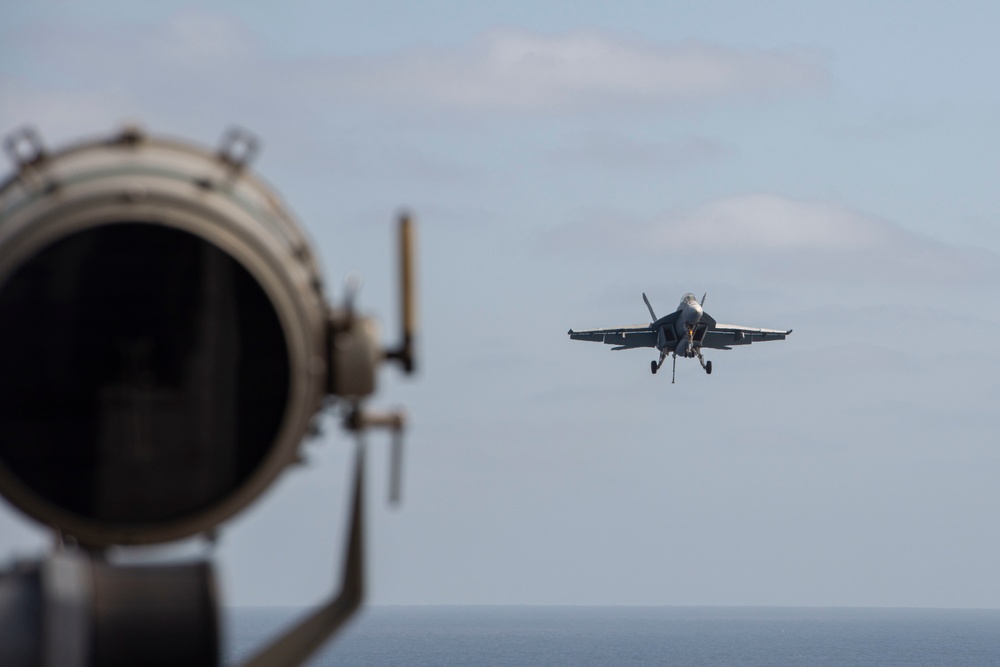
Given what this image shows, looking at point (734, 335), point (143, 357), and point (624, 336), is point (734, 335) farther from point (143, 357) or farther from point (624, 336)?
point (143, 357)

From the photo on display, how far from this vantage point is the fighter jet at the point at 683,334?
79.8 metres

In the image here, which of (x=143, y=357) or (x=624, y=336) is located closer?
(x=143, y=357)

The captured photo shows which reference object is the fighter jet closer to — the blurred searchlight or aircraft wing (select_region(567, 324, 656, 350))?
aircraft wing (select_region(567, 324, 656, 350))

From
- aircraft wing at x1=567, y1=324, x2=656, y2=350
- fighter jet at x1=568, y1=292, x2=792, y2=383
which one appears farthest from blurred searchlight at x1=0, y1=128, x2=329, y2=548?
aircraft wing at x1=567, y1=324, x2=656, y2=350

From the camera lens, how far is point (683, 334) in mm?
80938

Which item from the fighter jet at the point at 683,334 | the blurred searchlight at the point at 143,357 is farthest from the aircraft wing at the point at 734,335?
the blurred searchlight at the point at 143,357

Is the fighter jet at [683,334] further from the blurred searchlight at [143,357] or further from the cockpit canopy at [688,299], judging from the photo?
the blurred searchlight at [143,357]

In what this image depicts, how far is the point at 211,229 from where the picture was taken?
5.98m

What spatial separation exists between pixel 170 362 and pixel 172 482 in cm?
43

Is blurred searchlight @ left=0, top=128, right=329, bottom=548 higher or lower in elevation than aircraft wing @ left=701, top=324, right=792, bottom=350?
lower

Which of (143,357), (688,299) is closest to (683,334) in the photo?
(688,299)

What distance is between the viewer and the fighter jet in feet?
262

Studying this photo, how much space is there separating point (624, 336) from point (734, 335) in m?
5.77

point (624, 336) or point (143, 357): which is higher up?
point (624, 336)
